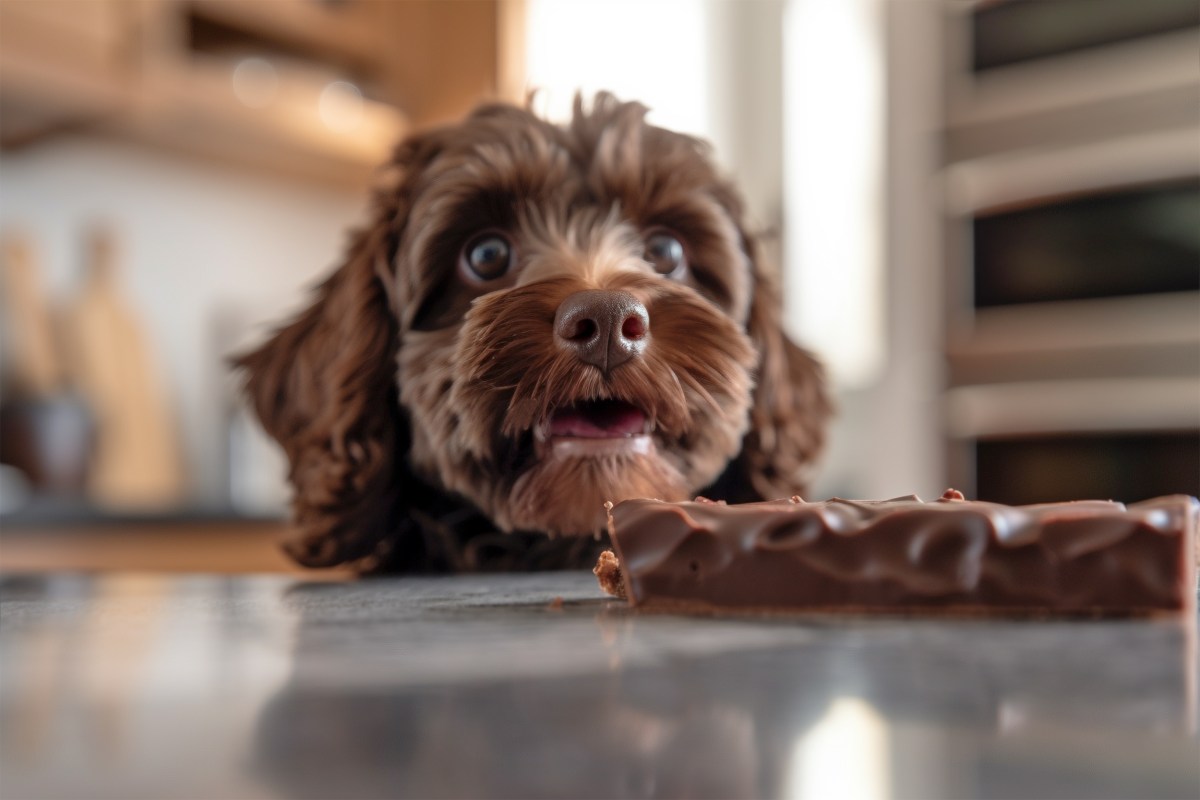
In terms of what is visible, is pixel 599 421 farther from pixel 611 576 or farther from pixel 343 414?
pixel 611 576

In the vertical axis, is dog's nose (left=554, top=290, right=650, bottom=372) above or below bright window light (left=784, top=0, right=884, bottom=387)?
below

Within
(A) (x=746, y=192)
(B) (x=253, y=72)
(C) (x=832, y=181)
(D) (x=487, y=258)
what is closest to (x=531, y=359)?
(D) (x=487, y=258)

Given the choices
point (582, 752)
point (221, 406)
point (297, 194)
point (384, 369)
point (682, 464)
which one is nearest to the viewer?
point (582, 752)

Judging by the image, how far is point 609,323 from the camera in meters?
1.08

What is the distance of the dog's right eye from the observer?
52.7 inches

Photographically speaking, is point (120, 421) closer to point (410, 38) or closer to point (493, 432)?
point (410, 38)

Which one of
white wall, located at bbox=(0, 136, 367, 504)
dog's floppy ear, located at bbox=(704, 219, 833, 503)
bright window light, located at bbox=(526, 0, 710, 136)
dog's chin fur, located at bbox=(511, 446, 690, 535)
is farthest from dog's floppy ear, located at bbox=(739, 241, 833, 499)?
bright window light, located at bbox=(526, 0, 710, 136)

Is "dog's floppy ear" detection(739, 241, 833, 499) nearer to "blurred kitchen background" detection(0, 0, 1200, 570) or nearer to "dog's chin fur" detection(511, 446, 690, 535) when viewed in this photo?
"dog's chin fur" detection(511, 446, 690, 535)

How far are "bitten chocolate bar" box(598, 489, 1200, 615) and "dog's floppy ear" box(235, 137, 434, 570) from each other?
67 cm

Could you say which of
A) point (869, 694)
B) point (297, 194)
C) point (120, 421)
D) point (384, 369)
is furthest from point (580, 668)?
point (297, 194)

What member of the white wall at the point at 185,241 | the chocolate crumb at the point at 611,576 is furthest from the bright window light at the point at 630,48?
the chocolate crumb at the point at 611,576

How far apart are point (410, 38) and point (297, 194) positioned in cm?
70

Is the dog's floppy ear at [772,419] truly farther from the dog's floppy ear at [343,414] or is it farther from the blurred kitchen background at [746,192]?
the blurred kitchen background at [746,192]

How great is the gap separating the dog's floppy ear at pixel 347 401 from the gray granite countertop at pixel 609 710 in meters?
0.66
